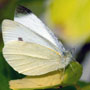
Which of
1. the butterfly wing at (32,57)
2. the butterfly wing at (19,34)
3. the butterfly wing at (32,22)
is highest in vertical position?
the butterfly wing at (32,22)

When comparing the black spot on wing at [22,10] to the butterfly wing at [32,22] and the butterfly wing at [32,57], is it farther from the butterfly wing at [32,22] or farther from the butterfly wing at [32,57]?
the butterfly wing at [32,57]

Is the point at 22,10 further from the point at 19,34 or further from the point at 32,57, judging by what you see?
the point at 32,57

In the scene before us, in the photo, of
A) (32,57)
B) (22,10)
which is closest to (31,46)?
(32,57)

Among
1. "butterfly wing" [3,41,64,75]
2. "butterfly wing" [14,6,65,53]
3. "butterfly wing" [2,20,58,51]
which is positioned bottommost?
"butterfly wing" [3,41,64,75]

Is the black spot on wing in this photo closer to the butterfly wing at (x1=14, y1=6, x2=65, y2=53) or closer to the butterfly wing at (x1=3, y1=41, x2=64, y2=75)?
the butterfly wing at (x1=14, y1=6, x2=65, y2=53)

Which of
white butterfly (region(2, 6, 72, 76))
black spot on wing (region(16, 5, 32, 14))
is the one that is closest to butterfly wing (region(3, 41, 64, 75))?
white butterfly (region(2, 6, 72, 76))

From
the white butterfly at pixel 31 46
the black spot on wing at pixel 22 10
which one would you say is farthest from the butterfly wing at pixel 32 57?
the black spot on wing at pixel 22 10

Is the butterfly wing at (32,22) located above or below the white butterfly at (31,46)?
above
